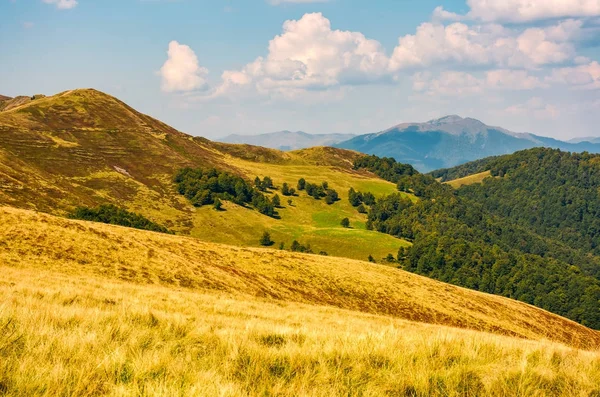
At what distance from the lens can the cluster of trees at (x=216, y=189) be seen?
6762 inches

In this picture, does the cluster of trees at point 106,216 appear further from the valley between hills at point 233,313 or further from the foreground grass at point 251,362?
the foreground grass at point 251,362

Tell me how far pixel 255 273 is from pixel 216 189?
138 m

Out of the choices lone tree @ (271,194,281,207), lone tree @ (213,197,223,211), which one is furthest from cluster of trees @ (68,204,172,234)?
lone tree @ (271,194,281,207)

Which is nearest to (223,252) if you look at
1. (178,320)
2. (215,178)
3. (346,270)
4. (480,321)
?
(346,270)

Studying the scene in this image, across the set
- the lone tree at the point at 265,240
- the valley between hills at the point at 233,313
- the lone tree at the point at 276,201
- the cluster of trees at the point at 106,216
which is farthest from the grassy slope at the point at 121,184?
the cluster of trees at the point at 106,216

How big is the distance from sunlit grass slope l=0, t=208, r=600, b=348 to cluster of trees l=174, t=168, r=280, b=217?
114m

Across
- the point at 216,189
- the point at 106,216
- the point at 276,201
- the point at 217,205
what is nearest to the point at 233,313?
the point at 106,216

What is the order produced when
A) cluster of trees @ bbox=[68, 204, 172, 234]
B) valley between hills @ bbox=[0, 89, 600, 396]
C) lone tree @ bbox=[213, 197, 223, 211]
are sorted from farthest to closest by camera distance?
lone tree @ bbox=[213, 197, 223, 211]
cluster of trees @ bbox=[68, 204, 172, 234]
valley between hills @ bbox=[0, 89, 600, 396]

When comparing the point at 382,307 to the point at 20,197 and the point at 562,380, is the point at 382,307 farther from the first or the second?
the point at 20,197

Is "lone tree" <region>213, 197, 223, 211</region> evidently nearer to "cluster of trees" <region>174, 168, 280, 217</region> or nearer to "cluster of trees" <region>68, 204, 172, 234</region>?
"cluster of trees" <region>174, 168, 280, 217</region>

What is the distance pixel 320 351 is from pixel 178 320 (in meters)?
3.29

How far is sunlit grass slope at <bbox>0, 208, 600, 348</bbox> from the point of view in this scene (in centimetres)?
3725

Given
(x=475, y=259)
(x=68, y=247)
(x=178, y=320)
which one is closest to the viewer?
(x=178, y=320)

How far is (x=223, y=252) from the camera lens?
53188 millimetres
